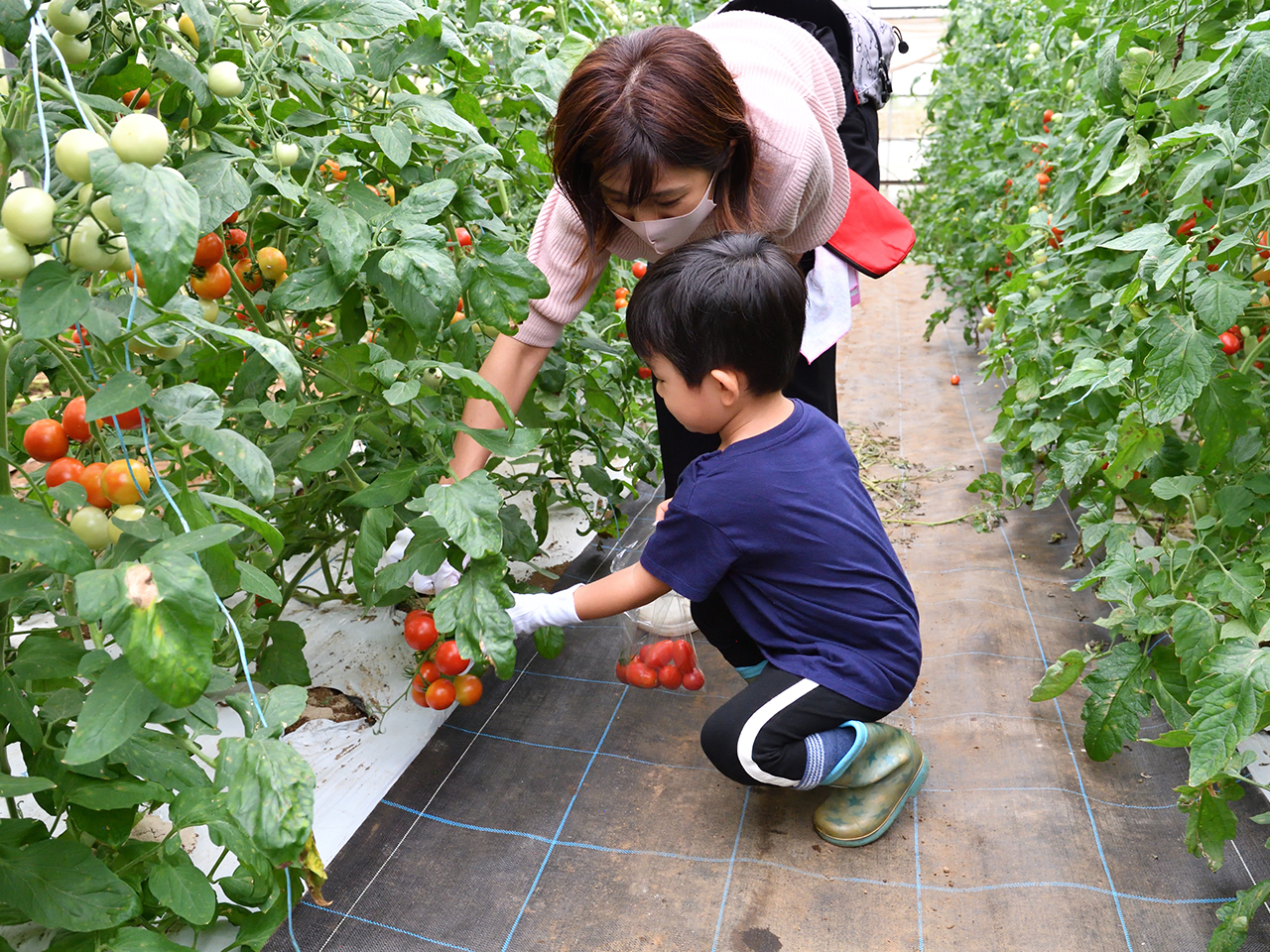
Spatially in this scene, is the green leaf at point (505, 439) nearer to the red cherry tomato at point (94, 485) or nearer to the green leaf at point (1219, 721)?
the red cherry tomato at point (94, 485)

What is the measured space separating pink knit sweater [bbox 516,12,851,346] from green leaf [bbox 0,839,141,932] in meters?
0.86

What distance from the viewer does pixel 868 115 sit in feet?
5.68

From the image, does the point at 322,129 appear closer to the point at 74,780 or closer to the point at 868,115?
the point at 74,780

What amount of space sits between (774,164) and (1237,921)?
3.48 ft

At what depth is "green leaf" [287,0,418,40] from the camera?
3.17ft

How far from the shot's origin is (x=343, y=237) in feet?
3.22

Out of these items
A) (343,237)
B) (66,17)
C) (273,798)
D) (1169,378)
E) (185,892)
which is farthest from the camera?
(1169,378)

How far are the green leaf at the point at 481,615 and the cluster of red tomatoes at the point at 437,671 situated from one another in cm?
30

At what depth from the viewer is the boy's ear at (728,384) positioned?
1251 millimetres

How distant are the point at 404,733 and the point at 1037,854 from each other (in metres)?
0.94

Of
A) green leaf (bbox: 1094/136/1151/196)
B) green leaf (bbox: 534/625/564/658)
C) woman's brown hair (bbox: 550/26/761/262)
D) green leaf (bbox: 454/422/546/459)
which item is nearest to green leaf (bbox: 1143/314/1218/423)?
green leaf (bbox: 1094/136/1151/196)

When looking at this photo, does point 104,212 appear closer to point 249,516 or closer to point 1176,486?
point 249,516

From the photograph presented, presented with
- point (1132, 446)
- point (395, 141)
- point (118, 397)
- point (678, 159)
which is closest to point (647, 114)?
point (678, 159)

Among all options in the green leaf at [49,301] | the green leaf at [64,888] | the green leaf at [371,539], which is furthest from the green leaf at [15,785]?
the green leaf at [371,539]
